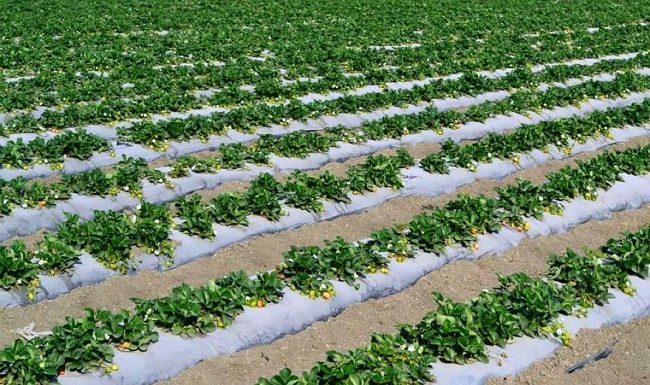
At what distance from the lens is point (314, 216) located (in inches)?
373

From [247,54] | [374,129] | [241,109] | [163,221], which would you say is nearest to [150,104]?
[241,109]

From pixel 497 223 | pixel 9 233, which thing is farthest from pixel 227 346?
pixel 497 223

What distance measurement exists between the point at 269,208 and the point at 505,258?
2745 millimetres

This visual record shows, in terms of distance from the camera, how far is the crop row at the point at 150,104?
1207 cm

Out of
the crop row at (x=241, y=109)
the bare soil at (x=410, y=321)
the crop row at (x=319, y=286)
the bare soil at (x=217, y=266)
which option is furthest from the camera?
the crop row at (x=241, y=109)

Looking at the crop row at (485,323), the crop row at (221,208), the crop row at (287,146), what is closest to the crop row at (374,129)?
the crop row at (287,146)

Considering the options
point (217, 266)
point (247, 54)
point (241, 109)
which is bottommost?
point (247, 54)

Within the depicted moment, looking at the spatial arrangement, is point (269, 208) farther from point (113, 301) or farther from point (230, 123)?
point (230, 123)

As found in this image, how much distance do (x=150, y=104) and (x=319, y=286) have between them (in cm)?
695

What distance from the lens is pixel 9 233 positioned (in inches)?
329

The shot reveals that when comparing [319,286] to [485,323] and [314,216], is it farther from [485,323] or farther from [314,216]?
[314,216]

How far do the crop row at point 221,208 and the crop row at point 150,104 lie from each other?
8.61 ft

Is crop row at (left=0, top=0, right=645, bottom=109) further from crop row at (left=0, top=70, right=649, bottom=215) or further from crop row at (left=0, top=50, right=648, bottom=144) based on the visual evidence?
crop row at (left=0, top=70, right=649, bottom=215)

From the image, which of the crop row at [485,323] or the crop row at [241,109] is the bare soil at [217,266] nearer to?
the crop row at [485,323]
